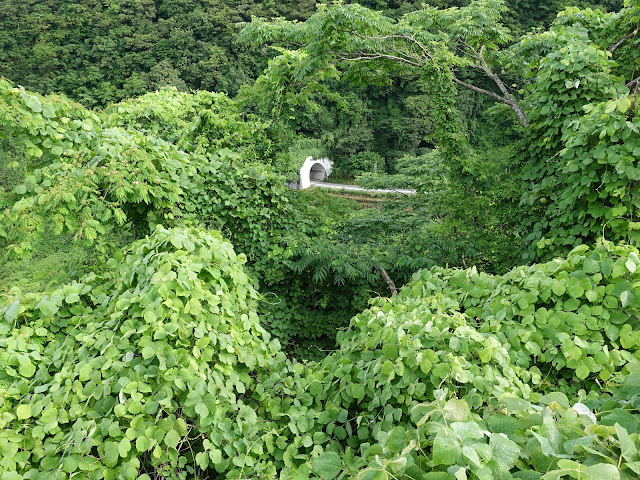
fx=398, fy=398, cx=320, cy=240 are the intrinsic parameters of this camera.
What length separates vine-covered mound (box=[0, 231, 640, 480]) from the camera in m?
1.59

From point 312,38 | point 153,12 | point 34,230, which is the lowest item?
point 34,230

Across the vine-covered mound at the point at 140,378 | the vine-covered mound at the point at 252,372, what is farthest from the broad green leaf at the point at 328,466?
the vine-covered mound at the point at 140,378

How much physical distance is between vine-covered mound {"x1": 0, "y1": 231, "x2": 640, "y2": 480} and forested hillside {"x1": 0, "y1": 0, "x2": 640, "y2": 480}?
12mm

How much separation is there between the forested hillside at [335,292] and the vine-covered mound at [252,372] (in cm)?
1

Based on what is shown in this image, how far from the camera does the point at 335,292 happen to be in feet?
17.3

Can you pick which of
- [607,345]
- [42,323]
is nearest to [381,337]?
[607,345]

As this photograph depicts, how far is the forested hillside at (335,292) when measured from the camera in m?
1.54

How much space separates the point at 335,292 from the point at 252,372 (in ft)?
9.99

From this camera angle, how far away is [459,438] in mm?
993

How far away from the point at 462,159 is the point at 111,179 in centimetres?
351

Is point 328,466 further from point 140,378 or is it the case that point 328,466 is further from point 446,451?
point 140,378

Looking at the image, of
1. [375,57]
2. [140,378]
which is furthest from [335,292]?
[140,378]

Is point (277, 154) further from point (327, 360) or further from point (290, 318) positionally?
point (327, 360)

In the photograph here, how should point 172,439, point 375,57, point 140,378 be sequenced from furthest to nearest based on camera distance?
point 375,57
point 140,378
point 172,439
